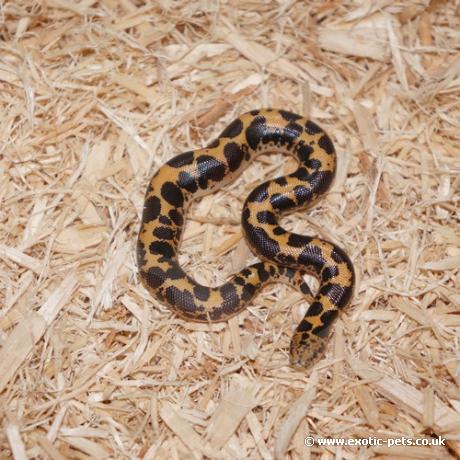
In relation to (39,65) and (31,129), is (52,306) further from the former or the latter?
(39,65)

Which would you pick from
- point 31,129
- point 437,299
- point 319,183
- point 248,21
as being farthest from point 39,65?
point 437,299

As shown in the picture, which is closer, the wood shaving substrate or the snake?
the wood shaving substrate

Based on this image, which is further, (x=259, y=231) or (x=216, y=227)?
(x=216, y=227)

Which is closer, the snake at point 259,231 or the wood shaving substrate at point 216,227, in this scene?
the wood shaving substrate at point 216,227

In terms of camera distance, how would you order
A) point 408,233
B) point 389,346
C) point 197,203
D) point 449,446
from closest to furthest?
point 449,446, point 389,346, point 408,233, point 197,203
